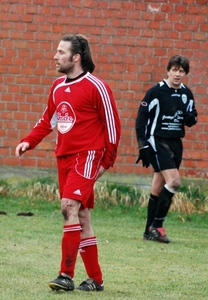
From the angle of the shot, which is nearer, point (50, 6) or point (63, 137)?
point (63, 137)

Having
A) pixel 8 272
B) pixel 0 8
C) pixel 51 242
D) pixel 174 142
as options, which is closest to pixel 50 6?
pixel 0 8

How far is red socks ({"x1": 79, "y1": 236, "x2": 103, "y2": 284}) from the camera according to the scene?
23.6 feet

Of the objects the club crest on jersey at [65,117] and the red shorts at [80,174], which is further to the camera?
the club crest on jersey at [65,117]

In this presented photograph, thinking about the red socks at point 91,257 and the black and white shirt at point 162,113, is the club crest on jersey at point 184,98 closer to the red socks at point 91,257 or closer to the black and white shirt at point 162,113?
the black and white shirt at point 162,113

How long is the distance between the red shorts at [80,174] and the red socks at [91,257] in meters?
0.29

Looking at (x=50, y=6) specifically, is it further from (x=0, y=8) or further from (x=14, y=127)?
(x=14, y=127)

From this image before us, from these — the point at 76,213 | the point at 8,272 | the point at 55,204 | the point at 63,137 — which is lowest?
the point at 55,204

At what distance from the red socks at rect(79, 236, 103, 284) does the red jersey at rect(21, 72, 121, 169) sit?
605 mm

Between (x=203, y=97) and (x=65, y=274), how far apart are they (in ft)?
21.1

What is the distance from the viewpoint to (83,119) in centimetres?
709

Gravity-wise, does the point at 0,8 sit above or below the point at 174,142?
above

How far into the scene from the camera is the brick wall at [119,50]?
1285cm

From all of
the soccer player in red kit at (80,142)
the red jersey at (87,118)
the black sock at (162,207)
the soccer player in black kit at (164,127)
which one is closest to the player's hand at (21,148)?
the soccer player in red kit at (80,142)

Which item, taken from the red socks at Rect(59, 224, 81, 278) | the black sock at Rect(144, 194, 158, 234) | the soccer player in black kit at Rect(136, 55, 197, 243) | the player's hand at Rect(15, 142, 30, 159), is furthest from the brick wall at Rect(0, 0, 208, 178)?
the red socks at Rect(59, 224, 81, 278)
